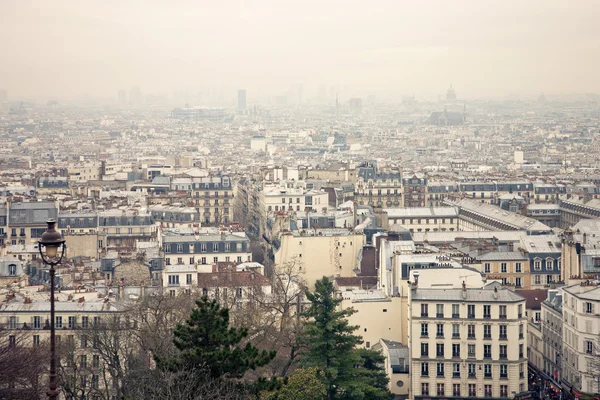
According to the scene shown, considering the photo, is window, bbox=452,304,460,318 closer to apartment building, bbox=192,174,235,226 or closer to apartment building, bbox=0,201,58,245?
apartment building, bbox=0,201,58,245

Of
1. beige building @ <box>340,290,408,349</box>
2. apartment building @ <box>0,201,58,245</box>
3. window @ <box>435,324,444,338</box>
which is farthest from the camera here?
apartment building @ <box>0,201,58,245</box>

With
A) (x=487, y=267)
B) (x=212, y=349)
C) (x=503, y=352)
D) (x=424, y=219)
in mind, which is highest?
(x=212, y=349)

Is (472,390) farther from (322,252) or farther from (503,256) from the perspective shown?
(322,252)

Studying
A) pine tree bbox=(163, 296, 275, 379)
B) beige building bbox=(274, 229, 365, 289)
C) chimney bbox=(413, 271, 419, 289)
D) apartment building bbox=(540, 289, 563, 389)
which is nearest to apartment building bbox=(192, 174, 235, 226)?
beige building bbox=(274, 229, 365, 289)

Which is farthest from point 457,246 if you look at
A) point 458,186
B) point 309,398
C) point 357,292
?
point 458,186

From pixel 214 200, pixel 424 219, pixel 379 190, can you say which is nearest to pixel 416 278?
pixel 424 219

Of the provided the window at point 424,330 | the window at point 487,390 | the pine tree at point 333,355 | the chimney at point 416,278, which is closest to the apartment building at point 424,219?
the chimney at point 416,278
